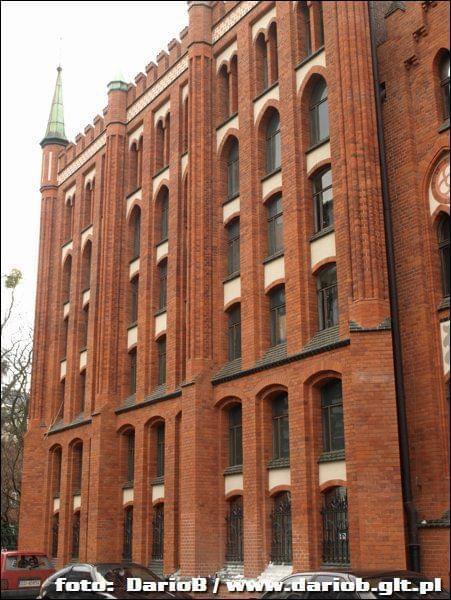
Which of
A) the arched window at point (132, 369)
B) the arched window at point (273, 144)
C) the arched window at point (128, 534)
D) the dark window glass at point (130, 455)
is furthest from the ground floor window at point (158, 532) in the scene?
the arched window at point (273, 144)

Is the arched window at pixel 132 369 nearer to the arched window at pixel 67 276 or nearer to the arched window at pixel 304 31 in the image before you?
the arched window at pixel 67 276

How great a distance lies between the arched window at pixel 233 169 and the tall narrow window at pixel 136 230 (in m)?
6.11

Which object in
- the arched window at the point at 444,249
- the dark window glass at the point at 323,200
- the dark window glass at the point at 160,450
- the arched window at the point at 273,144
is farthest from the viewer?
the dark window glass at the point at 160,450

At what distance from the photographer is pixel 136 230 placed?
30.5 metres

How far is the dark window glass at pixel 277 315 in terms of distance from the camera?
21.5 metres

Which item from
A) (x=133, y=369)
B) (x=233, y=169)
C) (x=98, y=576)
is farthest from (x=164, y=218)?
(x=98, y=576)

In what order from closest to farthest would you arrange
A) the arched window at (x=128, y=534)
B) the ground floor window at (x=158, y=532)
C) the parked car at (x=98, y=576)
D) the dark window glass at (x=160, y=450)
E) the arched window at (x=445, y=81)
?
1. the parked car at (x=98, y=576)
2. the arched window at (x=445, y=81)
3. the ground floor window at (x=158, y=532)
4. the dark window glass at (x=160, y=450)
5. the arched window at (x=128, y=534)

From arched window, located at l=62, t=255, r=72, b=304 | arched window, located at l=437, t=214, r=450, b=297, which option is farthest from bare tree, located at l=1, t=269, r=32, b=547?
arched window, located at l=437, t=214, r=450, b=297

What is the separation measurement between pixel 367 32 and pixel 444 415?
9923 mm

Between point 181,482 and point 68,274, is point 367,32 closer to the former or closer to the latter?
point 181,482

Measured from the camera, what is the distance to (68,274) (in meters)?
35.3

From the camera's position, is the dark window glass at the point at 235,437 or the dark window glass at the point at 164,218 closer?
the dark window glass at the point at 235,437

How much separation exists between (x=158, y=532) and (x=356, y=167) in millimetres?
13126

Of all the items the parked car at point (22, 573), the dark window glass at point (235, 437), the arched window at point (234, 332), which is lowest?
the parked car at point (22, 573)
